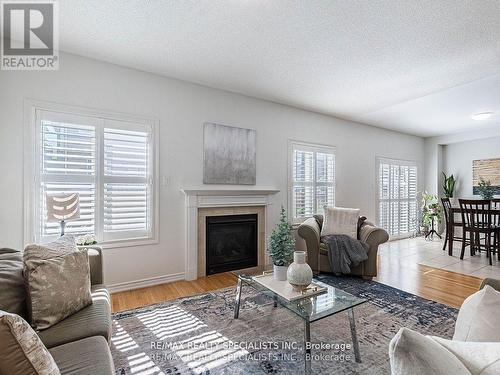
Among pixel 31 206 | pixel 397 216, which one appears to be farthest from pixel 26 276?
pixel 397 216

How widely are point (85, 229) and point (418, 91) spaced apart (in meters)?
4.67

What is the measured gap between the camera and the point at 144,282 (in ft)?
10.6

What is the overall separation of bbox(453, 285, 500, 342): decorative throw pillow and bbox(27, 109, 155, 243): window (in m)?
3.08

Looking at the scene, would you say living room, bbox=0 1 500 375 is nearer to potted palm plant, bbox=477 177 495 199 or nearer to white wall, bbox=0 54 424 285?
white wall, bbox=0 54 424 285

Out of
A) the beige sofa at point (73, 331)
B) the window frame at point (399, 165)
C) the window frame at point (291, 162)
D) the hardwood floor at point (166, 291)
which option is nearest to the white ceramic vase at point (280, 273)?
the hardwood floor at point (166, 291)

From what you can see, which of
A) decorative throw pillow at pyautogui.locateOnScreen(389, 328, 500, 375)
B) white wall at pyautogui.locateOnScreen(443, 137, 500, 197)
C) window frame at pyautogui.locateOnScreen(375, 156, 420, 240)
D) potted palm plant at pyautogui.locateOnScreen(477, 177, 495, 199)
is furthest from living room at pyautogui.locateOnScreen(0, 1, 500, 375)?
white wall at pyautogui.locateOnScreen(443, 137, 500, 197)

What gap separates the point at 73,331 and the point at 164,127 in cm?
249

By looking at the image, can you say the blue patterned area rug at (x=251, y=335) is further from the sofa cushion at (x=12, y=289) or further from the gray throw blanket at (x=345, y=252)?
the sofa cushion at (x=12, y=289)

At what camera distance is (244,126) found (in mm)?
4031

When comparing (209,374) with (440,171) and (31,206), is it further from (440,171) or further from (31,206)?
(440,171)

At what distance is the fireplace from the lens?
369 cm

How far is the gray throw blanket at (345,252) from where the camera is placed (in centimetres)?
341

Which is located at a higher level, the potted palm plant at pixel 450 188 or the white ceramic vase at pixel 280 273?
the potted palm plant at pixel 450 188

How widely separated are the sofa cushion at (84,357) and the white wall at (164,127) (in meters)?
1.90
